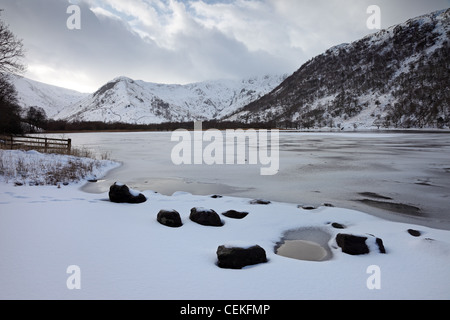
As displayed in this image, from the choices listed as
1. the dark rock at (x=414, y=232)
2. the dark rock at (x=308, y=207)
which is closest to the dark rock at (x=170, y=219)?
the dark rock at (x=308, y=207)

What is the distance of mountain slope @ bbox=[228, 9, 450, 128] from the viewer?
114625 mm

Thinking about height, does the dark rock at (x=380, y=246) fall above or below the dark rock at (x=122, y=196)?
below

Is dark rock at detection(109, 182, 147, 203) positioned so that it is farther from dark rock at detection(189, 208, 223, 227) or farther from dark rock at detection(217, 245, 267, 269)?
dark rock at detection(217, 245, 267, 269)

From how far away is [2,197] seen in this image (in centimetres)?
835

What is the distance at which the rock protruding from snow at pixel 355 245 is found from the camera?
4.94 metres

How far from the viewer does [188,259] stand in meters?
4.52

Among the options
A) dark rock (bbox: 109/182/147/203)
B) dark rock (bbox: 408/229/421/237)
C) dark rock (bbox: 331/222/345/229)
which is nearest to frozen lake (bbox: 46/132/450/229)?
dark rock (bbox: 408/229/421/237)

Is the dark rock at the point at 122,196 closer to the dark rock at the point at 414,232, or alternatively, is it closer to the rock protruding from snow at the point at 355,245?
the rock protruding from snow at the point at 355,245

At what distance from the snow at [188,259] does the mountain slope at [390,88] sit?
121407mm

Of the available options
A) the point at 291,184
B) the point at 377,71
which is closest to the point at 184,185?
the point at 291,184

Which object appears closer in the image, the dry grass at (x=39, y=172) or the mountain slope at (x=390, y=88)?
the dry grass at (x=39, y=172)

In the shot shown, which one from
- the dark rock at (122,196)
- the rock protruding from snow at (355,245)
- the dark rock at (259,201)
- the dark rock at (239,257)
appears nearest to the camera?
the dark rock at (239,257)

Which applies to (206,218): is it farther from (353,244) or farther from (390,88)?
(390,88)

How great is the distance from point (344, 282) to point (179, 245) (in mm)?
3064
